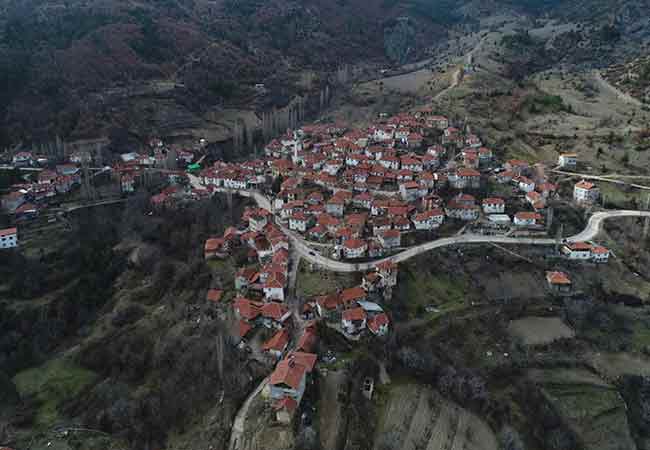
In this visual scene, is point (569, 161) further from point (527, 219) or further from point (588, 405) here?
point (588, 405)

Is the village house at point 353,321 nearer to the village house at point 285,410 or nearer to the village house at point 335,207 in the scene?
the village house at point 285,410

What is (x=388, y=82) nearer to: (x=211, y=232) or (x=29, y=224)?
(x=211, y=232)

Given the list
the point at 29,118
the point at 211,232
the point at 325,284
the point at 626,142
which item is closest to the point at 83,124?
the point at 29,118

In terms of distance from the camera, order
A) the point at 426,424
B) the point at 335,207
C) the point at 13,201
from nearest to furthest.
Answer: the point at 426,424 < the point at 335,207 < the point at 13,201

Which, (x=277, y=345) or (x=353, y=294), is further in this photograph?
(x=353, y=294)

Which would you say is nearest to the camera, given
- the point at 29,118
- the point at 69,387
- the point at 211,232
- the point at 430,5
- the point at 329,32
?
the point at 69,387

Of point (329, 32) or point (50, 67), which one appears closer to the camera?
point (50, 67)

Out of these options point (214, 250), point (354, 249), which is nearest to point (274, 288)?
point (354, 249)

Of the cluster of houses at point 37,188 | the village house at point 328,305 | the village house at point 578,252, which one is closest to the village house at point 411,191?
the village house at point 578,252
